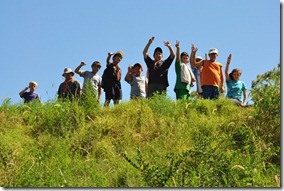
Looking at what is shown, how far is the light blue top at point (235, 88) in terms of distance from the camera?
1053 cm

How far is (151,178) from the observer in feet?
18.9

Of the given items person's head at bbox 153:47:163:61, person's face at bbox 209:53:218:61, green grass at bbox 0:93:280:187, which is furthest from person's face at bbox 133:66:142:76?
green grass at bbox 0:93:280:187

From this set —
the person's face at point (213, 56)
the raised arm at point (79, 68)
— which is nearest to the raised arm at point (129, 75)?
the raised arm at point (79, 68)

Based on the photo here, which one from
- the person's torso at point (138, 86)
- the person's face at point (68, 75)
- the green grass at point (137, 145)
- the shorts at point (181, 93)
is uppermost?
the person's face at point (68, 75)

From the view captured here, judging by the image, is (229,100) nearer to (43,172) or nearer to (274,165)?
(274,165)

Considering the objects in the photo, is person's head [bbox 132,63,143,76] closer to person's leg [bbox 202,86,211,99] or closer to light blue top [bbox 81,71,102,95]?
light blue top [bbox 81,71,102,95]

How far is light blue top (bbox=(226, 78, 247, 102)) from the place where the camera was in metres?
10.5

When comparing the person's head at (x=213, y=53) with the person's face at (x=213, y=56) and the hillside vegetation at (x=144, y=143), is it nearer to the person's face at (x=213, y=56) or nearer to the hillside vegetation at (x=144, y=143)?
the person's face at (x=213, y=56)

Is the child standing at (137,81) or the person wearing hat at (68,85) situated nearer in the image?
the person wearing hat at (68,85)

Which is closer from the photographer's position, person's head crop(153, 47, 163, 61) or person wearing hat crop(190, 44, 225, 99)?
person wearing hat crop(190, 44, 225, 99)

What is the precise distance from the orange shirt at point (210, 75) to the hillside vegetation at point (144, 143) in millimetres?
925

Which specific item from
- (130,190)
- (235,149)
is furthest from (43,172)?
(235,149)

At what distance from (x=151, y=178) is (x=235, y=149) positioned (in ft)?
5.89

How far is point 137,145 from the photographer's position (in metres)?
7.32
